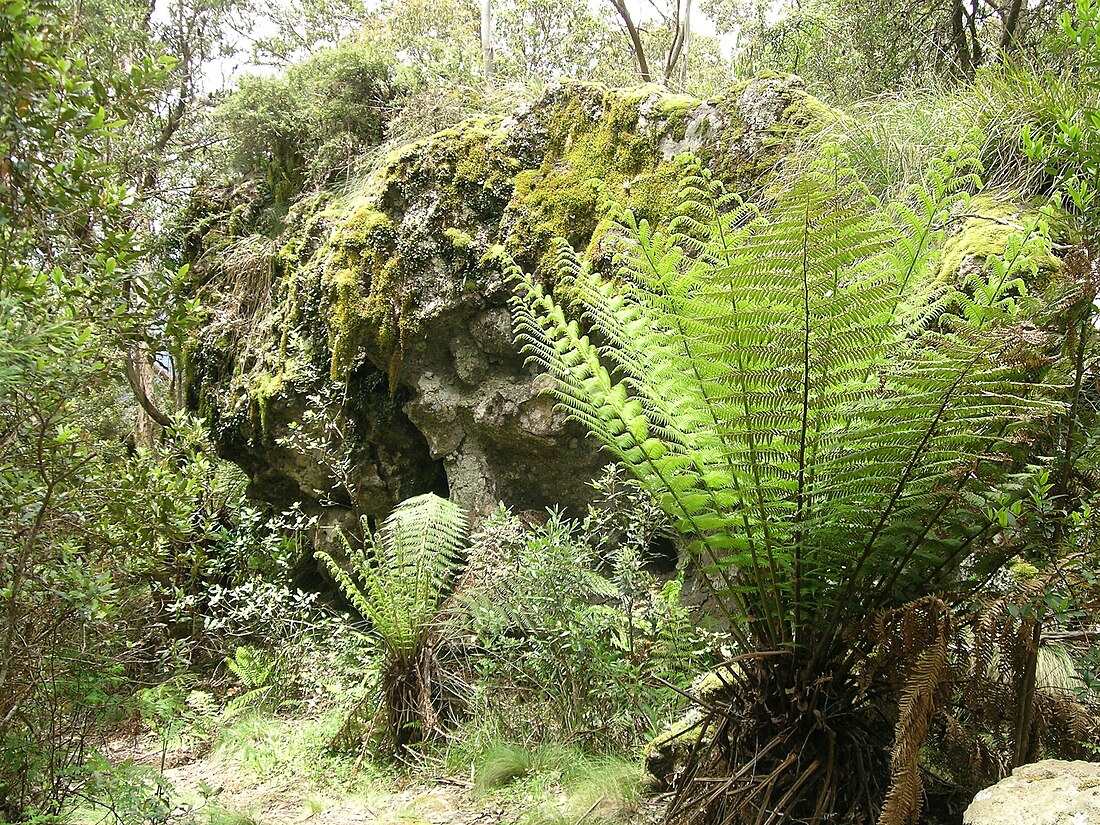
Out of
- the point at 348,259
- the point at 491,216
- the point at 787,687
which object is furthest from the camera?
the point at 348,259

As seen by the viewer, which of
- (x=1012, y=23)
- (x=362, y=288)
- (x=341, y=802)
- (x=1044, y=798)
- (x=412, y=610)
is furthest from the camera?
(x=1012, y=23)

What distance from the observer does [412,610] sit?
11.0ft

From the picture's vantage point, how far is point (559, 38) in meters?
11.5

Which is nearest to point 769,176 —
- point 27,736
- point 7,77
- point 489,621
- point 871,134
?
point 871,134

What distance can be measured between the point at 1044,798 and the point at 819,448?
0.71 metres

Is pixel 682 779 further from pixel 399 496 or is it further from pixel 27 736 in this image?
pixel 399 496

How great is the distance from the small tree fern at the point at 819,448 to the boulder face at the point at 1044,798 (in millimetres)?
114

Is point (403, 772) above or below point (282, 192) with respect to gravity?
below

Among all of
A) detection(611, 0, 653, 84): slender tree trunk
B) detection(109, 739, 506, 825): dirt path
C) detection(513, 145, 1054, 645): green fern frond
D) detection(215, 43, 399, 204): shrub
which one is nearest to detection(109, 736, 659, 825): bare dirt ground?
detection(109, 739, 506, 825): dirt path

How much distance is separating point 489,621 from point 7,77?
2.47 m

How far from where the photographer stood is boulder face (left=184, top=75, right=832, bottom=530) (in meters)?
3.74

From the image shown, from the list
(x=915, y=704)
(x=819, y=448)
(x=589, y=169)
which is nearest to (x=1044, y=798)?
(x=915, y=704)

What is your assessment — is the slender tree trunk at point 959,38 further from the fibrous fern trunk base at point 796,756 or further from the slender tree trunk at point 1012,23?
the fibrous fern trunk base at point 796,756

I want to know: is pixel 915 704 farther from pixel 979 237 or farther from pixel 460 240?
pixel 460 240
